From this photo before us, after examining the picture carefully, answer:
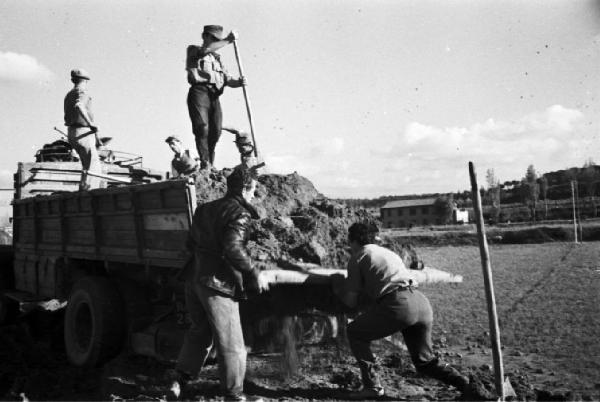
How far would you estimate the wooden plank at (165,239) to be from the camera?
430cm

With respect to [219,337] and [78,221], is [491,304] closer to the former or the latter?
[219,337]

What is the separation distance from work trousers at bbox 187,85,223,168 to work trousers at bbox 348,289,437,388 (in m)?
2.98

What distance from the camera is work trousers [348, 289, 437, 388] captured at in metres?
4.08

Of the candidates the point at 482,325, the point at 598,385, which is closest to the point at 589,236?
the point at 482,325

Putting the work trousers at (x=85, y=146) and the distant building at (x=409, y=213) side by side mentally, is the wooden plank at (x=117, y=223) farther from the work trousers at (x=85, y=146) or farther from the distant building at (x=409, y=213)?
the distant building at (x=409, y=213)

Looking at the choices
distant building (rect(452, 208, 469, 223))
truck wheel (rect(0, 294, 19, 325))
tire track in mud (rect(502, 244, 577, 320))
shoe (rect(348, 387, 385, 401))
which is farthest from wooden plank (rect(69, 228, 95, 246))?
distant building (rect(452, 208, 469, 223))

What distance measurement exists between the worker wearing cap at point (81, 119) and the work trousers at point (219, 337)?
358cm

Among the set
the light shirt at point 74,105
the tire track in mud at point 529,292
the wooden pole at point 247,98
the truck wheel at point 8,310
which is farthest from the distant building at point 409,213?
the light shirt at point 74,105

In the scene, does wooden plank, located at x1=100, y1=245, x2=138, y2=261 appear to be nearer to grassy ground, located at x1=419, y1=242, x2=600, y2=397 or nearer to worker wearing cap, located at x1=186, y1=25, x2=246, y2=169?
worker wearing cap, located at x1=186, y1=25, x2=246, y2=169

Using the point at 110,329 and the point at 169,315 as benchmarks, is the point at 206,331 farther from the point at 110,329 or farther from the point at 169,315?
the point at 110,329

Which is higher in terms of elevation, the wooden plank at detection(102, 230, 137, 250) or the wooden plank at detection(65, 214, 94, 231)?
the wooden plank at detection(65, 214, 94, 231)

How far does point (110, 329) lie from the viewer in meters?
5.06

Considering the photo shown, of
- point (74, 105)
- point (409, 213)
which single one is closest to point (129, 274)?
point (74, 105)

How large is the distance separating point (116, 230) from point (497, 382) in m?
3.77
